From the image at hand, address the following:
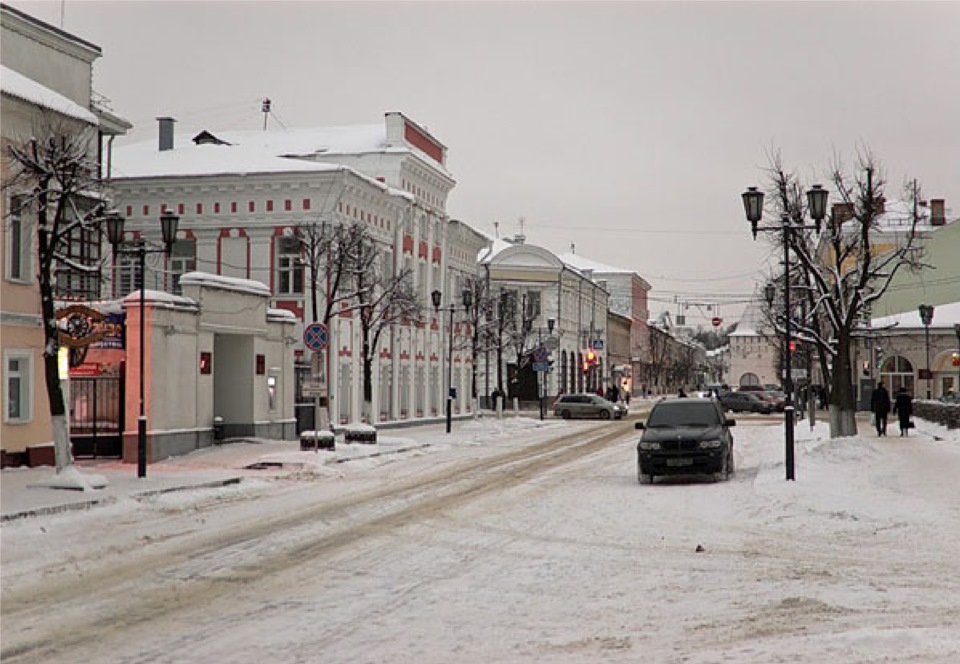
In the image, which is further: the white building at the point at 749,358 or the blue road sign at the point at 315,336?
the white building at the point at 749,358

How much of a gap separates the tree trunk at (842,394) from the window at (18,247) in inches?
765

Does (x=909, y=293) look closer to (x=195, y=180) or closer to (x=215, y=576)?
(x=195, y=180)

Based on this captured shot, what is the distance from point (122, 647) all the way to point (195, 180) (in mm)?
35830

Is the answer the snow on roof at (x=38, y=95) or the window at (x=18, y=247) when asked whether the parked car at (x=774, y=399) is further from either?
the window at (x=18, y=247)

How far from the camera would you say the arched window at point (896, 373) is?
64.4 metres

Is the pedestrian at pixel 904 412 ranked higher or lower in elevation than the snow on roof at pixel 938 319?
lower

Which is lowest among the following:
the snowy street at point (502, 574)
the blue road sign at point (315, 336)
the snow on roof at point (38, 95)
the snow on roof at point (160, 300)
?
the snowy street at point (502, 574)

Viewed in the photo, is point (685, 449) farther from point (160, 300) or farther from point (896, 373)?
point (896, 373)

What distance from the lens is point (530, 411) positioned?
74.2 metres

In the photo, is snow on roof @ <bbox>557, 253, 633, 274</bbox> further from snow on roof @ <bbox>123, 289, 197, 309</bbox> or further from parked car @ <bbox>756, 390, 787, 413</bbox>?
snow on roof @ <bbox>123, 289, 197, 309</bbox>

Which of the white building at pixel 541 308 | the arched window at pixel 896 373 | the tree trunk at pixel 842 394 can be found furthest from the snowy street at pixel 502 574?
the white building at pixel 541 308

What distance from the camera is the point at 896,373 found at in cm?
6481

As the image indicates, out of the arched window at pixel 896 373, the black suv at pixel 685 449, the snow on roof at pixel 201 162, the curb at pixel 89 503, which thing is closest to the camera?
the curb at pixel 89 503

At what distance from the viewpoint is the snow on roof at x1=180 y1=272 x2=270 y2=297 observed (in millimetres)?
28750
